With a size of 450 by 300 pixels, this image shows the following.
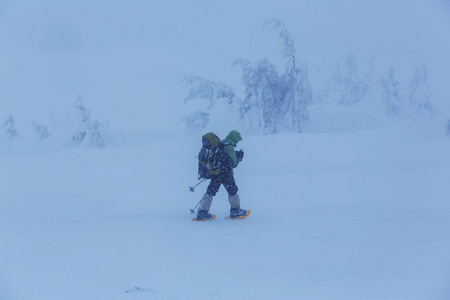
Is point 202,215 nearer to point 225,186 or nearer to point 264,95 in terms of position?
point 225,186

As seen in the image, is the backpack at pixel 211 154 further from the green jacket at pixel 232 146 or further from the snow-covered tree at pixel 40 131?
the snow-covered tree at pixel 40 131

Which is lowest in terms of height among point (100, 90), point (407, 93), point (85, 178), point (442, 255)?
point (442, 255)

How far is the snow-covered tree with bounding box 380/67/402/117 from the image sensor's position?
30578mm

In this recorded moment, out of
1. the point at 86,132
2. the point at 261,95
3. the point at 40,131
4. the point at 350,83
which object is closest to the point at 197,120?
the point at 261,95

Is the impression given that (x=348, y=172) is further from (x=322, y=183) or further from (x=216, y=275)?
(x=216, y=275)

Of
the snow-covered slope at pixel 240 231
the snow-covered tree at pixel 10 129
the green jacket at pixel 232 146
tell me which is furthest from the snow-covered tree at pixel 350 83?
the green jacket at pixel 232 146

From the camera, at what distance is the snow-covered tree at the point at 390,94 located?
30.6 m

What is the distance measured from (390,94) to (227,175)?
29043mm

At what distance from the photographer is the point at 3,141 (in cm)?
2547

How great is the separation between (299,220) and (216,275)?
2448 millimetres

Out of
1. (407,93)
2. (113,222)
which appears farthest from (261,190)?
(407,93)

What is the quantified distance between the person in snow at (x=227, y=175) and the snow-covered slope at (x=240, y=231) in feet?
0.74

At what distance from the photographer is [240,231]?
5.60 metres

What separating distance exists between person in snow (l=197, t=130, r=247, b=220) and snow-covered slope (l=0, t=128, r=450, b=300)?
23 centimetres
